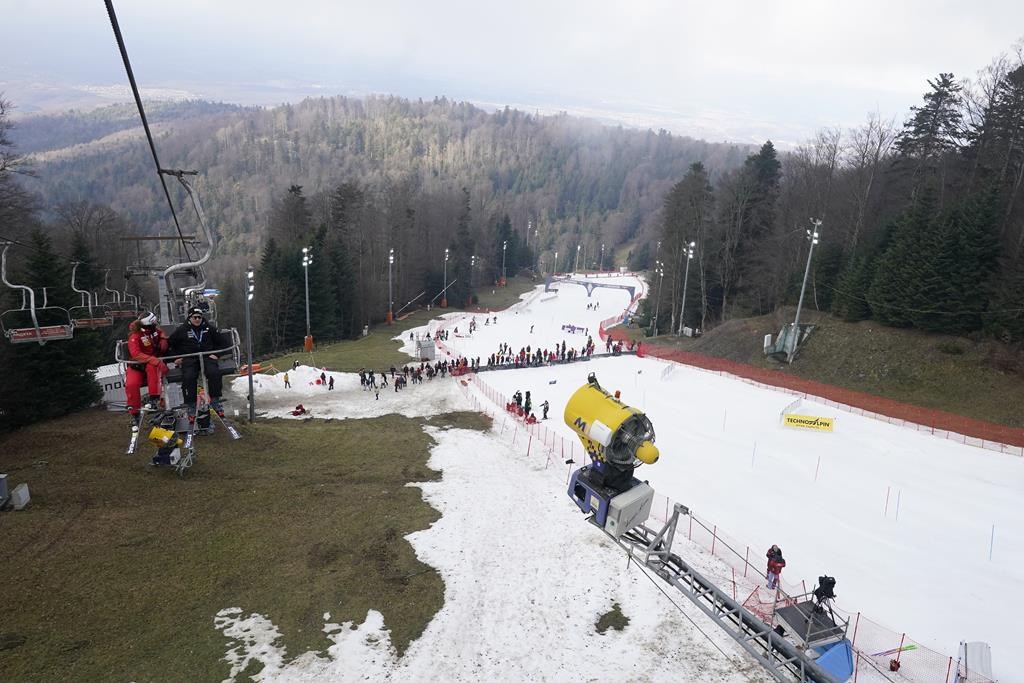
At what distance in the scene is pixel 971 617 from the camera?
1327cm

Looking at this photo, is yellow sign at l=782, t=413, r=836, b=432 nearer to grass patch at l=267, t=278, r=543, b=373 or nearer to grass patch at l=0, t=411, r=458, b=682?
grass patch at l=0, t=411, r=458, b=682

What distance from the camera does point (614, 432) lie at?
5.73 meters

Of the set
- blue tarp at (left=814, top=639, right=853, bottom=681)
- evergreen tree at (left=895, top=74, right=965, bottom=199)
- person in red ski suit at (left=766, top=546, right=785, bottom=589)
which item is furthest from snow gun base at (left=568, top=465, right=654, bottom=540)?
evergreen tree at (left=895, top=74, right=965, bottom=199)

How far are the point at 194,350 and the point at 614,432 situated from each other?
369 inches

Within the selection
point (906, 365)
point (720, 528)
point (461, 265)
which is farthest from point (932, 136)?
point (461, 265)

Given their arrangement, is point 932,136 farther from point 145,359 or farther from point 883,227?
point 145,359

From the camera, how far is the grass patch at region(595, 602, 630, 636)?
12688mm

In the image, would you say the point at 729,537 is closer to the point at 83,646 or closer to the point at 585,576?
the point at 585,576

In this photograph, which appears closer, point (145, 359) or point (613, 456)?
point (613, 456)

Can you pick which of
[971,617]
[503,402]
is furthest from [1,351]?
[971,617]

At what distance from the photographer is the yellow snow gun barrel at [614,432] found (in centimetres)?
573

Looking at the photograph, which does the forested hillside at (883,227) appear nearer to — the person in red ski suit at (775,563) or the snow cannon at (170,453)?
the person in red ski suit at (775,563)

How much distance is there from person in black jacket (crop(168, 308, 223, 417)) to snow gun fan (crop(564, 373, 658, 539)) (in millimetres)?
8617

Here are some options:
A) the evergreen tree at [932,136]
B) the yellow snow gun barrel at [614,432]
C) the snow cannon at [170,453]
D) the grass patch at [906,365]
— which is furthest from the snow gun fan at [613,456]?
the evergreen tree at [932,136]
